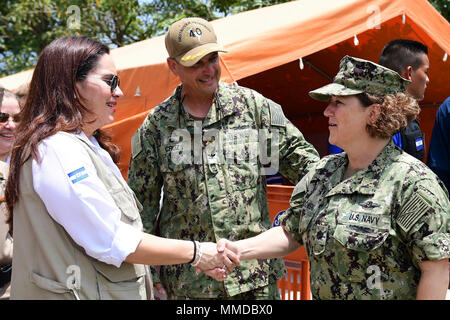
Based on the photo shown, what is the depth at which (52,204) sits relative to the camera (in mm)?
1832

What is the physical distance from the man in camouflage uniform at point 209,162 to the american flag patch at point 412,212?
3.06 ft

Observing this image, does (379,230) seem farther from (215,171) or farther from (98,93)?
(98,93)

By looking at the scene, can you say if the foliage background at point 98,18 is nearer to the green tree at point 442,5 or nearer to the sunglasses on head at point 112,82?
the green tree at point 442,5

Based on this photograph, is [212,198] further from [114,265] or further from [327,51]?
[327,51]

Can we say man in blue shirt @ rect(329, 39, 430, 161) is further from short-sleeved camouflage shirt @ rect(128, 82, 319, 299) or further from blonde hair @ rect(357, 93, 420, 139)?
blonde hair @ rect(357, 93, 420, 139)

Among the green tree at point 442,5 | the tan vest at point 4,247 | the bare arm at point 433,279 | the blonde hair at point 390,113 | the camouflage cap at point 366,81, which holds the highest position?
the green tree at point 442,5

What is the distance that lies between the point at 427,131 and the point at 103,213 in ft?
17.4

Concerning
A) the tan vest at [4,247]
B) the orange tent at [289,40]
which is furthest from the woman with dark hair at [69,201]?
the orange tent at [289,40]

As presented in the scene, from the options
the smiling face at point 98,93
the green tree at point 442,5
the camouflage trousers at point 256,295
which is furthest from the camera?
the green tree at point 442,5

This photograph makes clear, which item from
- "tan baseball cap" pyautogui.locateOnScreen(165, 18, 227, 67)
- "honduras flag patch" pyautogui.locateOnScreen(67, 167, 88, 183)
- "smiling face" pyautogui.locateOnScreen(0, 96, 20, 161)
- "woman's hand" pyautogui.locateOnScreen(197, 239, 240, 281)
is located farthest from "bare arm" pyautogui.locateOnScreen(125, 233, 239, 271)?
"smiling face" pyautogui.locateOnScreen(0, 96, 20, 161)

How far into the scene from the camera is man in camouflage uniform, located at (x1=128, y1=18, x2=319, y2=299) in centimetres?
278

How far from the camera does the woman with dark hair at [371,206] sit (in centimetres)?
192

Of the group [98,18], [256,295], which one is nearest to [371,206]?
[256,295]

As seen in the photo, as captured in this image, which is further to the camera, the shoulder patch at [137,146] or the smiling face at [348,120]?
the shoulder patch at [137,146]
